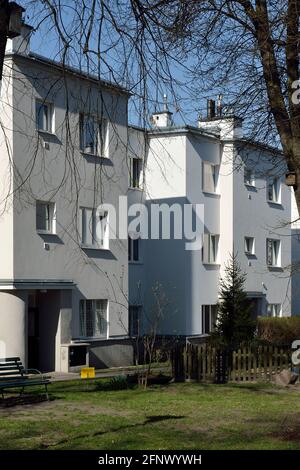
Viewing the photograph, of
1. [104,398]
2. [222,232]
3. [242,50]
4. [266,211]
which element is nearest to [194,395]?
[104,398]

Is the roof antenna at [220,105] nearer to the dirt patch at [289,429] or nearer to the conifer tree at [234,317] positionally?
the dirt patch at [289,429]

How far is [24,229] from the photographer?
27688 millimetres

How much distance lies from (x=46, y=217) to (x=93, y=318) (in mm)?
4633

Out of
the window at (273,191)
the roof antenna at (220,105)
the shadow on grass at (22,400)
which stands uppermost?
the window at (273,191)

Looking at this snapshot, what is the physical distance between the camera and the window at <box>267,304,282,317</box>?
143 ft

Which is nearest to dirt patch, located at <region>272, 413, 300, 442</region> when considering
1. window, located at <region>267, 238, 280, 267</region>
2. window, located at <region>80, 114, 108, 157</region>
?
window, located at <region>80, 114, 108, 157</region>

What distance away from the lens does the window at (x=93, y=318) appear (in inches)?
1214

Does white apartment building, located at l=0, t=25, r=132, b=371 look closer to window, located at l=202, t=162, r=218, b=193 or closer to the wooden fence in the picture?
the wooden fence

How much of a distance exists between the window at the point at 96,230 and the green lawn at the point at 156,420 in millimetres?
9592

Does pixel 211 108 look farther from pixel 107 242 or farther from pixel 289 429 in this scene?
pixel 107 242

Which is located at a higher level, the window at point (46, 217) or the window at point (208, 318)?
the window at point (46, 217)

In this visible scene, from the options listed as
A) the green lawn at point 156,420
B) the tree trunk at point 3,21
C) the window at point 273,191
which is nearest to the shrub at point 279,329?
the window at point 273,191

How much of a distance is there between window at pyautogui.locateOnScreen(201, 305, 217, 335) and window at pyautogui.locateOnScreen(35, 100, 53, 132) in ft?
41.7

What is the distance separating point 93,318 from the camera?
103 feet
